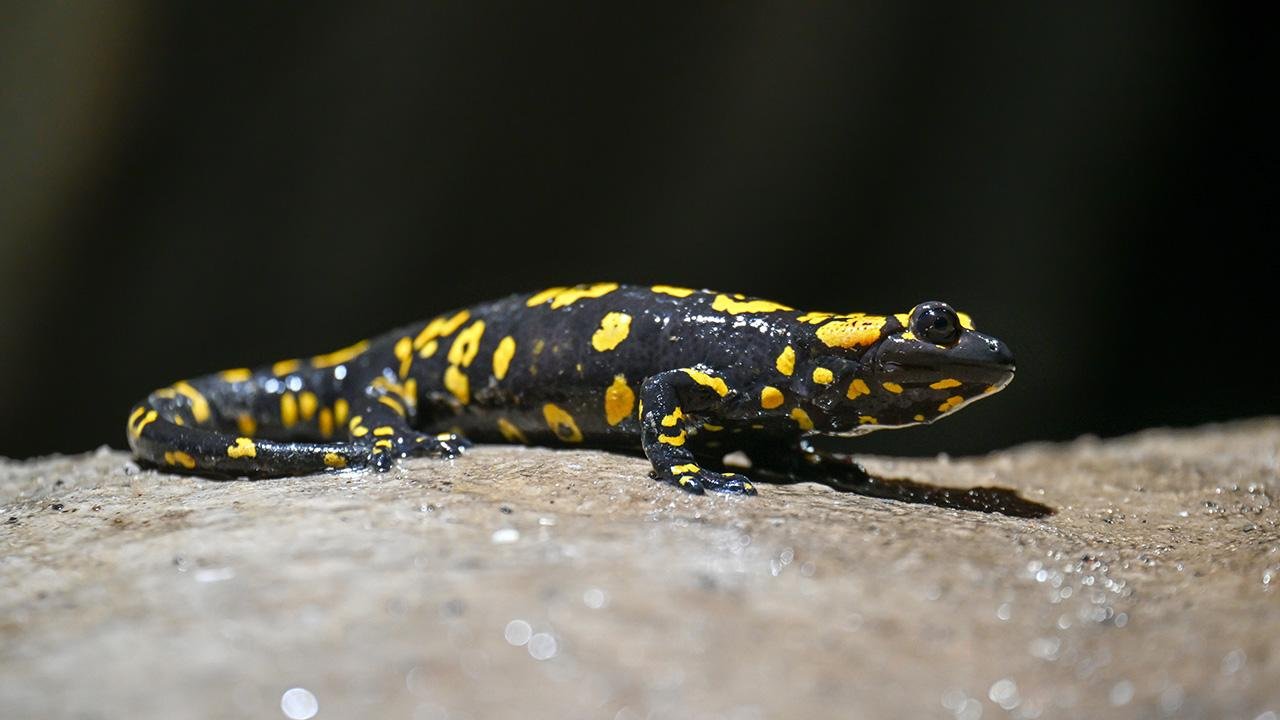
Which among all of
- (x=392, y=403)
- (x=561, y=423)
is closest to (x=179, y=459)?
(x=392, y=403)

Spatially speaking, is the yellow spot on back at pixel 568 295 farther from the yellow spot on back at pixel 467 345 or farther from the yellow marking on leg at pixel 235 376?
the yellow marking on leg at pixel 235 376

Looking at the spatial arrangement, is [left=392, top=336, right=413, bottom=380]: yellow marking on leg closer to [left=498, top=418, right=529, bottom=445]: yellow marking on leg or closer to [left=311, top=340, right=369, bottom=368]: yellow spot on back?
[left=311, top=340, right=369, bottom=368]: yellow spot on back

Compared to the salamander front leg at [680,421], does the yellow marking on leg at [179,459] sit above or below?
below

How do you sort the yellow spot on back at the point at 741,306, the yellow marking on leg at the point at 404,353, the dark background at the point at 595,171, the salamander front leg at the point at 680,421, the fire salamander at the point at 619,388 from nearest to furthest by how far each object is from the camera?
the salamander front leg at the point at 680,421 → the fire salamander at the point at 619,388 → the yellow spot on back at the point at 741,306 → the yellow marking on leg at the point at 404,353 → the dark background at the point at 595,171

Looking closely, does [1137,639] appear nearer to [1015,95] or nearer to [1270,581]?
[1270,581]

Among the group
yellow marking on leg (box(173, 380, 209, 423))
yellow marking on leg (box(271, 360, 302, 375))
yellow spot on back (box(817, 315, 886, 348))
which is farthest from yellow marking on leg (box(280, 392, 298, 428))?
yellow spot on back (box(817, 315, 886, 348))

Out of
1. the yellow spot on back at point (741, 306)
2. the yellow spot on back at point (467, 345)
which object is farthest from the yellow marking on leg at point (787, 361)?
the yellow spot on back at point (467, 345)
